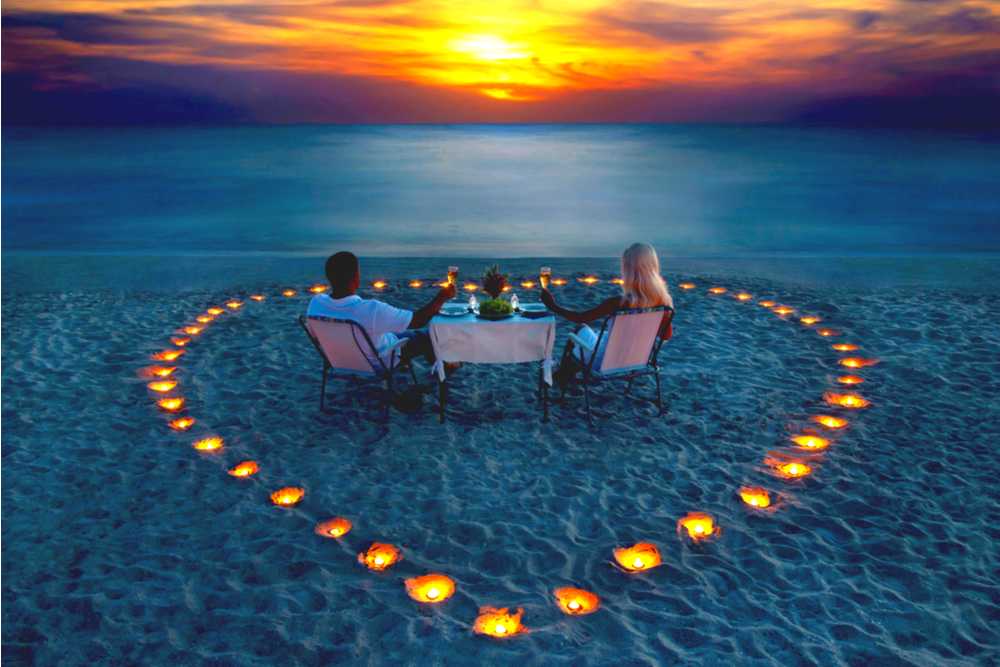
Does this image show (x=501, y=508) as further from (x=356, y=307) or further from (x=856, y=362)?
(x=856, y=362)

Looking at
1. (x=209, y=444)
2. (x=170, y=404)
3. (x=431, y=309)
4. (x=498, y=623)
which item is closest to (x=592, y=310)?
(x=431, y=309)

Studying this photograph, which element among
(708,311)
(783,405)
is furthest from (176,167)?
(783,405)

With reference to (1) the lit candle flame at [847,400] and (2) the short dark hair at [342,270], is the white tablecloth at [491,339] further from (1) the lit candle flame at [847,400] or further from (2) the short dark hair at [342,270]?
(1) the lit candle flame at [847,400]

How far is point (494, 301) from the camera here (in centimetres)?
527

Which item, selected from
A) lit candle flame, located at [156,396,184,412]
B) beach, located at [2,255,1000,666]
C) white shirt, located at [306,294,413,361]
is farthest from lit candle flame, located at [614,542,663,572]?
lit candle flame, located at [156,396,184,412]

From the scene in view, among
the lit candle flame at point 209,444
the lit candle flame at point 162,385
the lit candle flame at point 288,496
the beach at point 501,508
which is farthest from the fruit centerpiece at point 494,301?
the lit candle flame at point 162,385

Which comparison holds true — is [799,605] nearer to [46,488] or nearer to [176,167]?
[46,488]

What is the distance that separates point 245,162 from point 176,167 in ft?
14.8

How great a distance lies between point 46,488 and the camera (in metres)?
4.43

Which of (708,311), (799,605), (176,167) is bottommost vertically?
(799,605)

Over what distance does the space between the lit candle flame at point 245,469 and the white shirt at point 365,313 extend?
1.13 m

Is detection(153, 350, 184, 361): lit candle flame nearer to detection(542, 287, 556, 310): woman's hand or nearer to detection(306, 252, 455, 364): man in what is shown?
detection(306, 252, 455, 364): man

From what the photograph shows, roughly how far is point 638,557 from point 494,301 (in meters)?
2.23

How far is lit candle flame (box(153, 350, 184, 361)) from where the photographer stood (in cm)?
668
